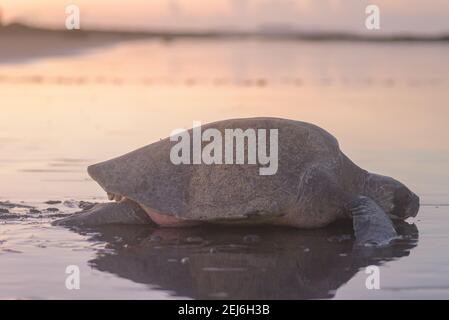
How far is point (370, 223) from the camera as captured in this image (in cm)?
944

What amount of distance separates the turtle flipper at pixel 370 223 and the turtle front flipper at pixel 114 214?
6.63ft

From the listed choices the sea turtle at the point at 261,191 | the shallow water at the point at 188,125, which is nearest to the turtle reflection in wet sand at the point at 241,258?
the shallow water at the point at 188,125

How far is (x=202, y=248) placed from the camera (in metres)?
9.03

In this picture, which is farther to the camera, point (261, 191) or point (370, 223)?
point (261, 191)

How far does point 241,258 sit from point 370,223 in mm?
1415

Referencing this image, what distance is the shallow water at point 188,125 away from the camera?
7.87m

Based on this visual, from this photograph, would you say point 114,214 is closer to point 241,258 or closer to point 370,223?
point 241,258

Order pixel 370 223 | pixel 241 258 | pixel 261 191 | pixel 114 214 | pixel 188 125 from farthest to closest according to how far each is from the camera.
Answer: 1. pixel 188 125
2. pixel 114 214
3. pixel 261 191
4. pixel 370 223
5. pixel 241 258

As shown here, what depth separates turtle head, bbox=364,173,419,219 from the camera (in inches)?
406

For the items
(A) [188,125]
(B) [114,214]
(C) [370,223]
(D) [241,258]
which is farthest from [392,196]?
(A) [188,125]

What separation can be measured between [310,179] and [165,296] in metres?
2.72

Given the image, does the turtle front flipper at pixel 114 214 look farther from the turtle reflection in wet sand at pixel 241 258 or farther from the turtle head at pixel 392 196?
the turtle head at pixel 392 196
